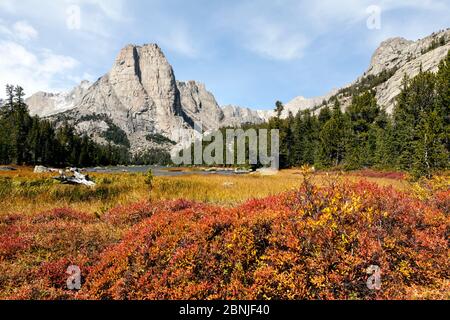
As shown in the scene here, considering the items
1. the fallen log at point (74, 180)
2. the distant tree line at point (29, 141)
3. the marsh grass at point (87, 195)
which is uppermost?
the distant tree line at point (29, 141)

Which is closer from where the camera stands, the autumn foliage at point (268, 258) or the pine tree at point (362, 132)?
the autumn foliage at point (268, 258)

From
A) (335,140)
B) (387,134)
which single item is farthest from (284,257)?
(335,140)

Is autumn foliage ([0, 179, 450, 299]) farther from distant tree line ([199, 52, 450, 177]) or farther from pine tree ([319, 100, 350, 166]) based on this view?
pine tree ([319, 100, 350, 166])

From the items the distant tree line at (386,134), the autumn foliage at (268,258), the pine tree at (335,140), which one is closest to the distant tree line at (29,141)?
the distant tree line at (386,134)

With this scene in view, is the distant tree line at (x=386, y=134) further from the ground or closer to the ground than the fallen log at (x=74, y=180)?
further from the ground

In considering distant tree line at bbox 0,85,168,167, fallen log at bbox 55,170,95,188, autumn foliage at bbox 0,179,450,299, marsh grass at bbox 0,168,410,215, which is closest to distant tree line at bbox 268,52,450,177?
marsh grass at bbox 0,168,410,215

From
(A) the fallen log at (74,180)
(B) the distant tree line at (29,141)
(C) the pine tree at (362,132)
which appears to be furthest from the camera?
(B) the distant tree line at (29,141)

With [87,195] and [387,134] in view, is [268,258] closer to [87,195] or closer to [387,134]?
[87,195]

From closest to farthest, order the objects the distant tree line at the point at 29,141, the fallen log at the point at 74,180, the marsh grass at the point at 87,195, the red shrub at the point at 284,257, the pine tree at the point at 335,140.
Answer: the red shrub at the point at 284,257 → the marsh grass at the point at 87,195 → the fallen log at the point at 74,180 → the pine tree at the point at 335,140 → the distant tree line at the point at 29,141

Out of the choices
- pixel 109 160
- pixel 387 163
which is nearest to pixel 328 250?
pixel 387 163

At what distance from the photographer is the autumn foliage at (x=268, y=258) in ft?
14.5

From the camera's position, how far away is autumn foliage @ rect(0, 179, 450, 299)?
14.5 ft

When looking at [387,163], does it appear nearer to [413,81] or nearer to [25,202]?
[413,81]

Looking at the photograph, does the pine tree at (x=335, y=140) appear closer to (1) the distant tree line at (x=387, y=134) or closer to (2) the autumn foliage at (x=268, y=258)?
(1) the distant tree line at (x=387, y=134)
